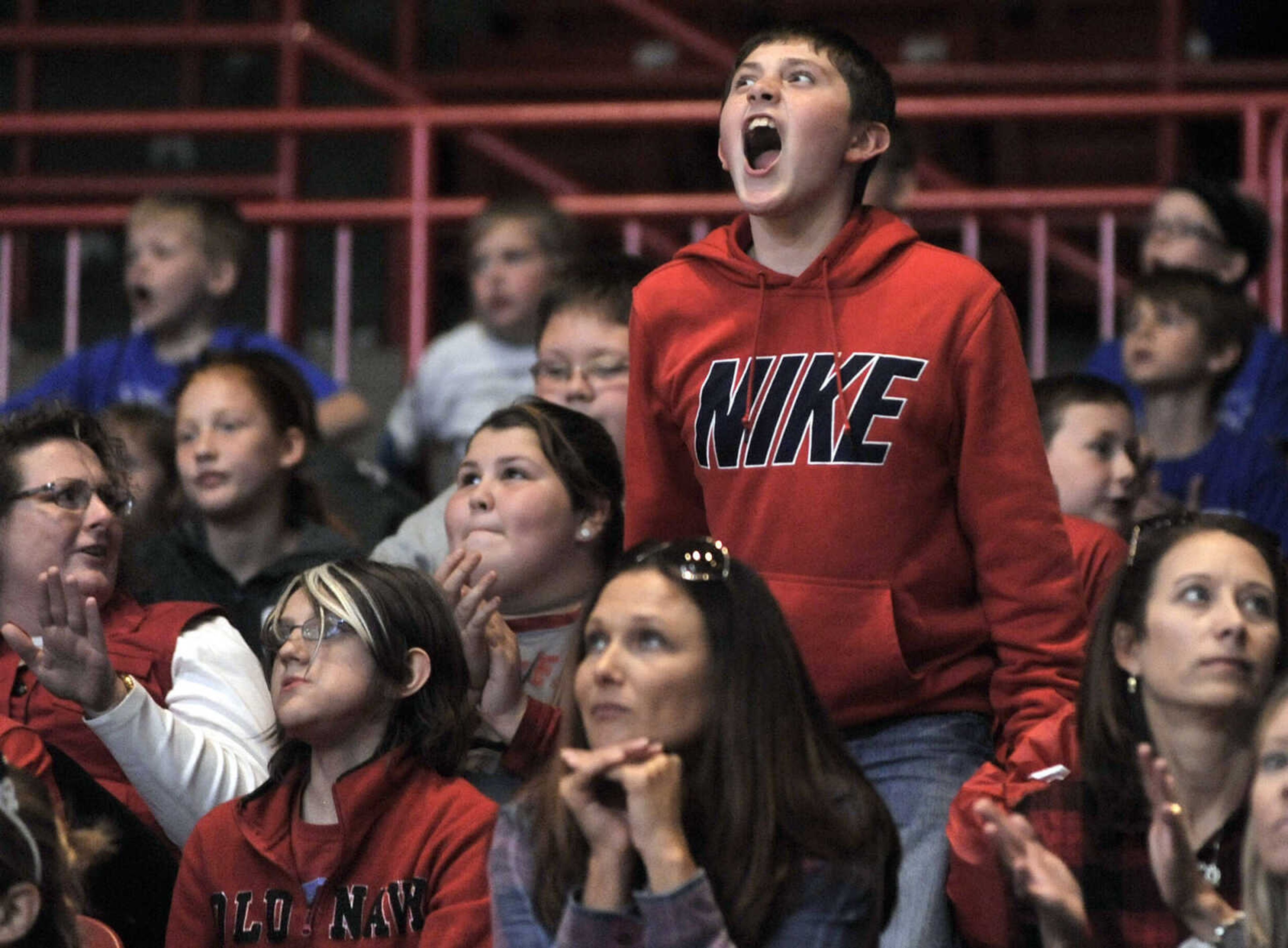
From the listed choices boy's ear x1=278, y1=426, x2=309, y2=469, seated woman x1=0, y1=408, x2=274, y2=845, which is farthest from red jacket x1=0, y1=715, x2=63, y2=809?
boy's ear x1=278, y1=426, x2=309, y2=469

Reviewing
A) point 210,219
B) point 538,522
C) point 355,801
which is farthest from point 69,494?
point 210,219

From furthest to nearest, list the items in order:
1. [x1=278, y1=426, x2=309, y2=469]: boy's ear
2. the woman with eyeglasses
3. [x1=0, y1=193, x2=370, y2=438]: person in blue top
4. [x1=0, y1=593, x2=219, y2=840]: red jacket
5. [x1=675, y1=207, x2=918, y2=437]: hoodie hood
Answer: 1. [x1=0, y1=193, x2=370, y2=438]: person in blue top
2. [x1=278, y1=426, x2=309, y2=469]: boy's ear
3. the woman with eyeglasses
4. [x1=0, y1=593, x2=219, y2=840]: red jacket
5. [x1=675, y1=207, x2=918, y2=437]: hoodie hood

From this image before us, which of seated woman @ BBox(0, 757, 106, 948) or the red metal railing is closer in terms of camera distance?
seated woman @ BBox(0, 757, 106, 948)

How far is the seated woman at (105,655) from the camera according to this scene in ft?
11.6

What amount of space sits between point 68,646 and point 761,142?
4.52 ft

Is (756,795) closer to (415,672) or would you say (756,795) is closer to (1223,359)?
(415,672)

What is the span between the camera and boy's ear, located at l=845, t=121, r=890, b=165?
3.51 metres

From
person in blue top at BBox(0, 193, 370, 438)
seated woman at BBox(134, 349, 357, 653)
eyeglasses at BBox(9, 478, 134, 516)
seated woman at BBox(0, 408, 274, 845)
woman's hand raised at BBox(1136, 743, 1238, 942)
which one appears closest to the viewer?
woman's hand raised at BBox(1136, 743, 1238, 942)

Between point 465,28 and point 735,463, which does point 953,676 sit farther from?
point 465,28

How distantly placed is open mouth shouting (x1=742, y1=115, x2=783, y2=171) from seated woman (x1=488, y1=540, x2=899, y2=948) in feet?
2.37

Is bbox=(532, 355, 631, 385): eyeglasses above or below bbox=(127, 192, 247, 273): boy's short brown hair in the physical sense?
below

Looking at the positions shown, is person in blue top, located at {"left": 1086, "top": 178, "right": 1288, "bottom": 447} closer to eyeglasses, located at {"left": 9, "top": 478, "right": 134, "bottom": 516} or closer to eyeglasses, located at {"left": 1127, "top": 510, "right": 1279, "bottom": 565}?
eyeglasses, located at {"left": 1127, "top": 510, "right": 1279, "bottom": 565}

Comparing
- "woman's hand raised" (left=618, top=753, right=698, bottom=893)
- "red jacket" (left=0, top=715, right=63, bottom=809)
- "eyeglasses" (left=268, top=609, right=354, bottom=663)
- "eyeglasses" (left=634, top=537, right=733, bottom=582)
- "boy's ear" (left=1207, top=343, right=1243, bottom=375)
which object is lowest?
"red jacket" (left=0, top=715, right=63, bottom=809)

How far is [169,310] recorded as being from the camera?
618cm
